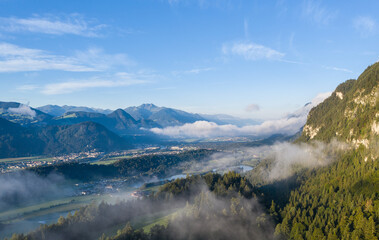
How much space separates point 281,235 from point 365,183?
38553mm

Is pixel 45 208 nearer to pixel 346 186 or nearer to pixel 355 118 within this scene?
pixel 346 186

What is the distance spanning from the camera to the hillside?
72.8 meters

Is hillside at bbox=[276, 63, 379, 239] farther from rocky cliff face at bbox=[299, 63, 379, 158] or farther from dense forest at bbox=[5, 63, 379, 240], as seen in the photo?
dense forest at bbox=[5, 63, 379, 240]

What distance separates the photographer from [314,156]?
15300cm

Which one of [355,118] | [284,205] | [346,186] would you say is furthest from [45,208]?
[355,118]

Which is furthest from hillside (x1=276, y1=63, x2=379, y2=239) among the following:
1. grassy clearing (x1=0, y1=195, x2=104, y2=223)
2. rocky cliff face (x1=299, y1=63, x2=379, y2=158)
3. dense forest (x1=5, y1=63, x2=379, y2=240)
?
grassy clearing (x1=0, y1=195, x2=104, y2=223)

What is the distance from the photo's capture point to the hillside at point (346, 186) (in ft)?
239

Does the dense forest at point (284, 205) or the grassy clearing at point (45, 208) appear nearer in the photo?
the dense forest at point (284, 205)

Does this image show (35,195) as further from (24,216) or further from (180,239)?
(180,239)

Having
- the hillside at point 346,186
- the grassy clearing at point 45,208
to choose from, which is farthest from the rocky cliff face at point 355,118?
the grassy clearing at point 45,208

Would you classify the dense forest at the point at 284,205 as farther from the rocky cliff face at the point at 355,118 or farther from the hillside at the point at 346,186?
the rocky cliff face at the point at 355,118

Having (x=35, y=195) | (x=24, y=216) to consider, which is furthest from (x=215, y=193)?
Result: (x=35, y=195)

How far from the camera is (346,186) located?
100812mm

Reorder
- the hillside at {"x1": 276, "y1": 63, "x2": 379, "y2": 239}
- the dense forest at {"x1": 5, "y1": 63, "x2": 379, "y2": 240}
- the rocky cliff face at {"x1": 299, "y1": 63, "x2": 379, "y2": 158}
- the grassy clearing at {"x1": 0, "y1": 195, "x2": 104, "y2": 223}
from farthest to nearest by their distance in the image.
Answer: the grassy clearing at {"x1": 0, "y1": 195, "x2": 104, "y2": 223} → the rocky cliff face at {"x1": 299, "y1": 63, "x2": 379, "y2": 158} → the dense forest at {"x1": 5, "y1": 63, "x2": 379, "y2": 240} → the hillside at {"x1": 276, "y1": 63, "x2": 379, "y2": 239}
